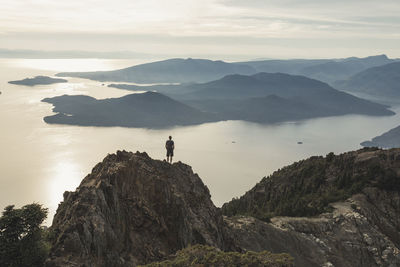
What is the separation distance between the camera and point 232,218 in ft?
155

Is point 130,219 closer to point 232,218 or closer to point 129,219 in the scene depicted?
point 129,219

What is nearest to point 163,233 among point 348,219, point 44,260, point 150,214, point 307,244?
point 150,214

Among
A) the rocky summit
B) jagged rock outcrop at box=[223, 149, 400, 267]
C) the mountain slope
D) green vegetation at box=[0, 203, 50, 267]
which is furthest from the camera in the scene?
jagged rock outcrop at box=[223, 149, 400, 267]

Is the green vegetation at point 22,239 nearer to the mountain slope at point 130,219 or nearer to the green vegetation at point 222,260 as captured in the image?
the mountain slope at point 130,219

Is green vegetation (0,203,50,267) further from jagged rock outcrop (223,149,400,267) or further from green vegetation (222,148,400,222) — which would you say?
green vegetation (222,148,400,222)

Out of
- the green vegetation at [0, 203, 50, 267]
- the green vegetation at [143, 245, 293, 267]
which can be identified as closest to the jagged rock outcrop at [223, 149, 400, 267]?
the green vegetation at [143, 245, 293, 267]

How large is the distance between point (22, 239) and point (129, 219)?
8929 mm

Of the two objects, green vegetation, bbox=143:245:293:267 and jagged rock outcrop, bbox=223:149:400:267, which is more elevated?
green vegetation, bbox=143:245:293:267

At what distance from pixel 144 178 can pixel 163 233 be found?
545 centimetres

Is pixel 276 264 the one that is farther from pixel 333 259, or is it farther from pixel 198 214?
pixel 333 259

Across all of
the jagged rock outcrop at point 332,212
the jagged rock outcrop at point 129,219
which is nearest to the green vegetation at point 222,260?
the jagged rock outcrop at point 129,219

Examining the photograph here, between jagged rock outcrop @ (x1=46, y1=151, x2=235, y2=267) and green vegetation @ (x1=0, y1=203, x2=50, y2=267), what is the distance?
36.4 inches

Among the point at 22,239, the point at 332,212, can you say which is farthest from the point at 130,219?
the point at 332,212

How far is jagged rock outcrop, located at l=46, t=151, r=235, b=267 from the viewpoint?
77.8 ft
